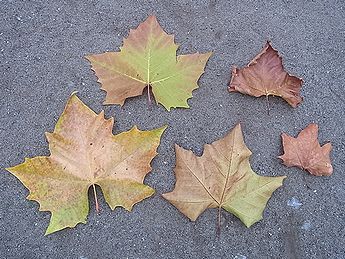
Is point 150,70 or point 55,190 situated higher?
point 150,70

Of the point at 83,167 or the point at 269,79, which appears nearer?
the point at 83,167

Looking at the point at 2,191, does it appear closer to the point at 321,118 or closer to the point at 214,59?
the point at 214,59

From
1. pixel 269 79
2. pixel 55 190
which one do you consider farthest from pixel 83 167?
pixel 269 79

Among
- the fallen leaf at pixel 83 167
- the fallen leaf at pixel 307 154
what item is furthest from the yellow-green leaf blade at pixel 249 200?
the fallen leaf at pixel 83 167

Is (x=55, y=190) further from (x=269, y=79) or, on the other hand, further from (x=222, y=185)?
(x=269, y=79)

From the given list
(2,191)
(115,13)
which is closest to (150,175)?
(2,191)

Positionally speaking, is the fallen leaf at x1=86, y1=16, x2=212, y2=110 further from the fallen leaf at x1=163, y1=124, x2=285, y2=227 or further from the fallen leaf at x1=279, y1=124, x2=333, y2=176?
the fallen leaf at x1=279, y1=124, x2=333, y2=176

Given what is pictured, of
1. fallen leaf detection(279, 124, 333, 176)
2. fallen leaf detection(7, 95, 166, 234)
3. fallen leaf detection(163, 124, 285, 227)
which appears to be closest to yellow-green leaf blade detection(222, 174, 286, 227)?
fallen leaf detection(163, 124, 285, 227)
